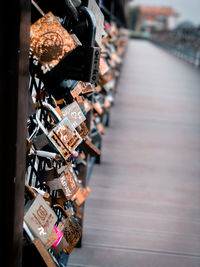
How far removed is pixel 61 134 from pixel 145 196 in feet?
6.03

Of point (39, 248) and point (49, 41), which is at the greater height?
point (49, 41)

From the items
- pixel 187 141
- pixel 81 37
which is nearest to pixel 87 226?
pixel 81 37

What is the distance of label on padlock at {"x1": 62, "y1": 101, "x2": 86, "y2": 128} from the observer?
1.39 m

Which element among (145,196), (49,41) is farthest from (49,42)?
(145,196)

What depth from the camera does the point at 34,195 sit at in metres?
1.18

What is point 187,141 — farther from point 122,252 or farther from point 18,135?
point 18,135

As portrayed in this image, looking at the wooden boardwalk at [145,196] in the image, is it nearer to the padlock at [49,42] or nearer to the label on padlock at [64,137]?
the label on padlock at [64,137]

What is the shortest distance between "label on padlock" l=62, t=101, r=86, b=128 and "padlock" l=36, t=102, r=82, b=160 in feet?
0.19

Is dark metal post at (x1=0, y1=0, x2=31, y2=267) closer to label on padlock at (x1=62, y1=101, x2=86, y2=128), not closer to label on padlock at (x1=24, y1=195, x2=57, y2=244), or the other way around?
label on padlock at (x1=24, y1=195, x2=57, y2=244)

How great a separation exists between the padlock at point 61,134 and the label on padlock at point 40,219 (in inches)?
7.4

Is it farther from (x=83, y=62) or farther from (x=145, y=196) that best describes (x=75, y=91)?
(x=145, y=196)

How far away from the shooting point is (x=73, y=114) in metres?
1.42

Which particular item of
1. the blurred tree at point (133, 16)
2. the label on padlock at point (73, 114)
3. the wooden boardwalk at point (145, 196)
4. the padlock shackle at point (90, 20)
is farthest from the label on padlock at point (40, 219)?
the blurred tree at point (133, 16)

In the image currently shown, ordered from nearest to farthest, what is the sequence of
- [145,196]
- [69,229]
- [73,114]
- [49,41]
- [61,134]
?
1. [49,41]
2. [61,134]
3. [73,114]
4. [69,229]
5. [145,196]
